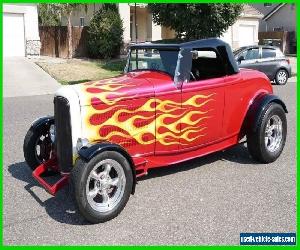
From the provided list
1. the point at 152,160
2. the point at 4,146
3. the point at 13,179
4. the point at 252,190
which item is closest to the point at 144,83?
the point at 152,160

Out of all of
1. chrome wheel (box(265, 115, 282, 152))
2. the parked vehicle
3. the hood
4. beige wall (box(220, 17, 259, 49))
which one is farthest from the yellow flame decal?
beige wall (box(220, 17, 259, 49))

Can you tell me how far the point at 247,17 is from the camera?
34.8 m

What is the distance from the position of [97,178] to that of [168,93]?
1456 millimetres

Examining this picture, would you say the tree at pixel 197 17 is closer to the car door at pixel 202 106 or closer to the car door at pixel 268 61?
the car door at pixel 268 61

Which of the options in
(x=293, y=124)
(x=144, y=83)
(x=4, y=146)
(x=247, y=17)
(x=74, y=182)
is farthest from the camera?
(x=247, y=17)

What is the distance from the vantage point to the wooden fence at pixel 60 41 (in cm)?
2573

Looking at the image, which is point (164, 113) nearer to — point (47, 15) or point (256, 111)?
point (256, 111)

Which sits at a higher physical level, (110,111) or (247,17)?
(247,17)

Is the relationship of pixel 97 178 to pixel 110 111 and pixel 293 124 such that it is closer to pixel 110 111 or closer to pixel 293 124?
pixel 110 111

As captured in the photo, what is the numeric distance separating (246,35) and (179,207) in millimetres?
33074

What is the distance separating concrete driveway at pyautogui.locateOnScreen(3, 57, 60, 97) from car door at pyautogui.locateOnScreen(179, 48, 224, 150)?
9.91 meters

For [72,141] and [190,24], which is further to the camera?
[190,24]

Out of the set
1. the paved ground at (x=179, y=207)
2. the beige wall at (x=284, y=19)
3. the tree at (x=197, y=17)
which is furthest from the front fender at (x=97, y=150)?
the beige wall at (x=284, y=19)

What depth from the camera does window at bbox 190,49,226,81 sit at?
5648 millimetres
